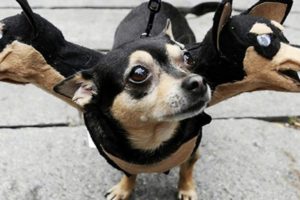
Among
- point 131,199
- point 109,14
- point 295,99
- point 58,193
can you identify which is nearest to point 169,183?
point 131,199

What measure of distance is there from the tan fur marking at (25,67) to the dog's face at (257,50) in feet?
2.15

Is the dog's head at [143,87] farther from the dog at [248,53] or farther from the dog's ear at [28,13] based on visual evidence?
the dog's ear at [28,13]

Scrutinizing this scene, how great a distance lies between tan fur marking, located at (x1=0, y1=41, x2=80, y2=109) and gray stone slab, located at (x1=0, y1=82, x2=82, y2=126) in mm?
1066

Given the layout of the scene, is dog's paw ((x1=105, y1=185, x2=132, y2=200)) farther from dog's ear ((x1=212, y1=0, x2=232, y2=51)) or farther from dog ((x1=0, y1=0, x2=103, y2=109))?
dog's ear ((x1=212, y1=0, x2=232, y2=51))

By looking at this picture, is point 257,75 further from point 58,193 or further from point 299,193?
point 58,193

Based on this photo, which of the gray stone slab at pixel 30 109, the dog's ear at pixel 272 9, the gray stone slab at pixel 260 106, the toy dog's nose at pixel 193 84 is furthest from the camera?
the gray stone slab at pixel 260 106

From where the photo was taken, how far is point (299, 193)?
251 cm

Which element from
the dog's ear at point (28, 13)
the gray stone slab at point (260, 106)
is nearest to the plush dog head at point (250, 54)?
the dog's ear at point (28, 13)

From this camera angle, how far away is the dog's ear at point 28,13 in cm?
184

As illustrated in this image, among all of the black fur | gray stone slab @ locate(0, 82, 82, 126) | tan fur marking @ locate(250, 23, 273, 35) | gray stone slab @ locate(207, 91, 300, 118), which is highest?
tan fur marking @ locate(250, 23, 273, 35)

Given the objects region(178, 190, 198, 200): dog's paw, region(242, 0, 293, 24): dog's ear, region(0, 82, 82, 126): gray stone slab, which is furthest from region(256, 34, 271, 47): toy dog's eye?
region(0, 82, 82, 126): gray stone slab

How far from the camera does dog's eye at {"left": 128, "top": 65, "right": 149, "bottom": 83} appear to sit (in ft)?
5.95

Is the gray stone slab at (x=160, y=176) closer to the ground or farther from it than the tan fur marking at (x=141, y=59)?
closer to the ground

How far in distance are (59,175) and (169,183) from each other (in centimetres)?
55
